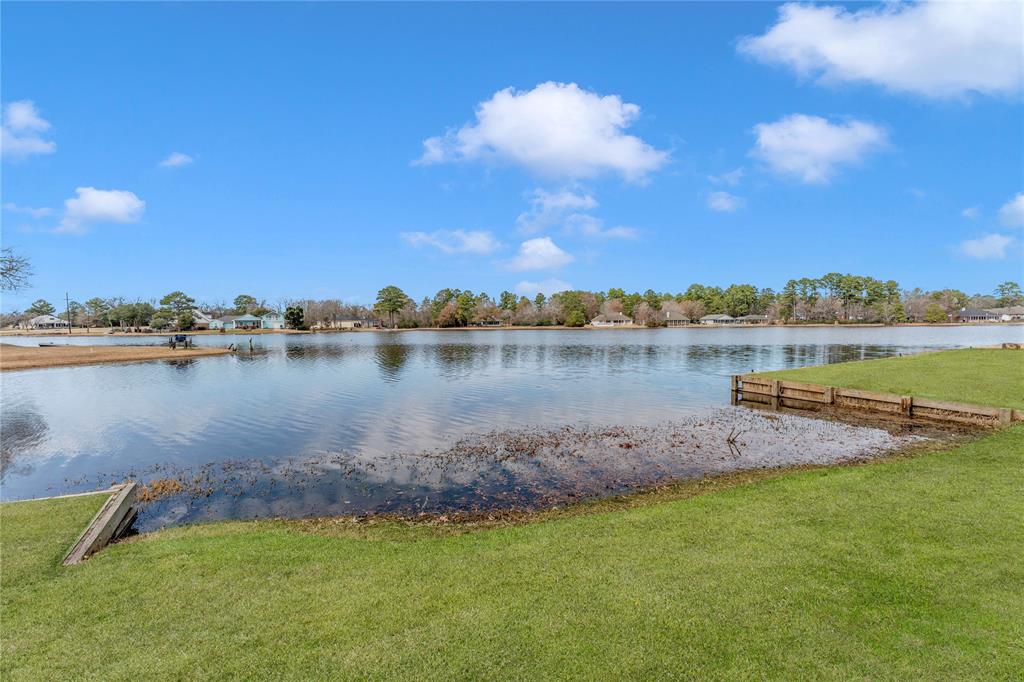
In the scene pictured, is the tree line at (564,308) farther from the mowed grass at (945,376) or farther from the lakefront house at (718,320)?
the mowed grass at (945,376)

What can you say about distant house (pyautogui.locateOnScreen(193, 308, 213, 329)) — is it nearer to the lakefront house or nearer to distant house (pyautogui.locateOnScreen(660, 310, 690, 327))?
distant house (pyautogui.locateOnScreen(660, 310, 690, 327))

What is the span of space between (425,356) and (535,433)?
1500 inches

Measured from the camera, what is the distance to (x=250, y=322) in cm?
15250

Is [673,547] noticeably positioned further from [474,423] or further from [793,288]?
[793,288]

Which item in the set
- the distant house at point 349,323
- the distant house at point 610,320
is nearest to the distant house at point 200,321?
the distant house at point 349,323

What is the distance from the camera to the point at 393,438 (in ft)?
64.2

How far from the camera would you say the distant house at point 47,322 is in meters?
162

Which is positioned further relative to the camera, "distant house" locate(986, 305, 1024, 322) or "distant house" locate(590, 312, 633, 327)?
"distant house" locate(986, 305, 1024, 322)

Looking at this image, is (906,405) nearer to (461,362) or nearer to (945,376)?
(945,376)

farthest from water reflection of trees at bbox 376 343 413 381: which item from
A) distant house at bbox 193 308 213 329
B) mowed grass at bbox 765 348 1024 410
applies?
distant house at bbox 193 308 213 329

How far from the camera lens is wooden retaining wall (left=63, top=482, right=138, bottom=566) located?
7.91m

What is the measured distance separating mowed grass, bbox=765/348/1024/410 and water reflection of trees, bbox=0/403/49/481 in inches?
1407

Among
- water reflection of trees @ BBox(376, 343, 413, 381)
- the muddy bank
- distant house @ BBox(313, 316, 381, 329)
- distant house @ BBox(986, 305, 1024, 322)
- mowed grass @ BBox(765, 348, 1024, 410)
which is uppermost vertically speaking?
distant house @ BBox(986, 305, 1024, 322)

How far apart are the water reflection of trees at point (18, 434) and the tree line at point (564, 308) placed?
401 ft
